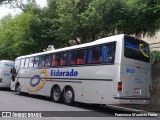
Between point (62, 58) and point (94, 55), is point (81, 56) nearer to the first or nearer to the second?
point (94, 55)

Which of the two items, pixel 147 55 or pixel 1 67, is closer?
pixel 147 55

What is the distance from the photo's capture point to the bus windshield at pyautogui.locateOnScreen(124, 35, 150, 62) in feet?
41.8

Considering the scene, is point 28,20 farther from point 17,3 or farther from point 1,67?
point 1,67

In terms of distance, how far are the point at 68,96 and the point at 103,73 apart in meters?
3.49

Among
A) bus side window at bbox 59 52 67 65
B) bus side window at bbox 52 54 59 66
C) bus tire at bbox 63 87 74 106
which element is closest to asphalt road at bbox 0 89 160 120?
bus tire at bbox 63 87 74 106

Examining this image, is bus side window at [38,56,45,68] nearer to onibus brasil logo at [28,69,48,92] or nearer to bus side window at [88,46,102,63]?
onibus brasil logo at [28,69,48,92]

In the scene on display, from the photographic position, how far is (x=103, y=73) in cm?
1305

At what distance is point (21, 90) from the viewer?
21906 millimetres

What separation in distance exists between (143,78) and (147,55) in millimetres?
1139

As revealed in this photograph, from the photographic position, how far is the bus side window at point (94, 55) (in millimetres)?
13594

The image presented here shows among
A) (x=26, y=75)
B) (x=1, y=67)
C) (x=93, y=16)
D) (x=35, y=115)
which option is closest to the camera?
(x=35, y=115)

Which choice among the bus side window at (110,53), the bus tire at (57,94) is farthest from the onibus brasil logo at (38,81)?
the bus side window at (110,53)

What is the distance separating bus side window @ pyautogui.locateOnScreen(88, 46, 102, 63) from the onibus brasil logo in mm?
4896

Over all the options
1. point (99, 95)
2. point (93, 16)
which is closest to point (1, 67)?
point (93, 16)
